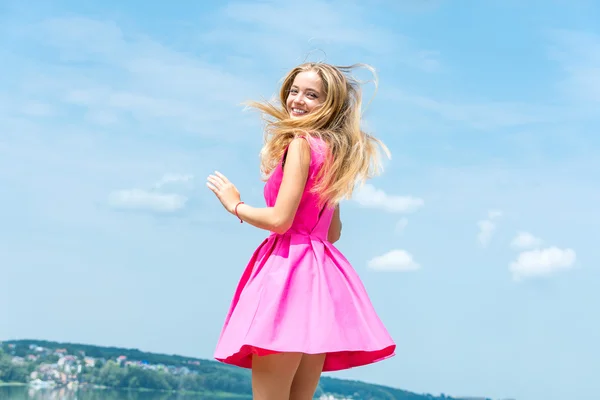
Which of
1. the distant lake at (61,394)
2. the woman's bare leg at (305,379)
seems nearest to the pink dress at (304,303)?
the woman's bare leg at (305,379)

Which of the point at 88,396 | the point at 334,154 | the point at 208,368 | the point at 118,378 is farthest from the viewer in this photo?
the point at 88,396

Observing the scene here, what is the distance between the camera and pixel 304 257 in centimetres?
296

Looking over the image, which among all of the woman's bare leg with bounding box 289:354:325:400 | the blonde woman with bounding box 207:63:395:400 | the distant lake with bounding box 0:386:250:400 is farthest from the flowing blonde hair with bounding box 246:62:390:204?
the distant lake with bounding box 0:386:250:400

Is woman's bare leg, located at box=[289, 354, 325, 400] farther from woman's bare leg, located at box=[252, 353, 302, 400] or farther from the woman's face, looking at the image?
the woman's face

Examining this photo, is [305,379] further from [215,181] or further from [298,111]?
[298,111]

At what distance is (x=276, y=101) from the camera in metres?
3.29

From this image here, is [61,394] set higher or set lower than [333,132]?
higher

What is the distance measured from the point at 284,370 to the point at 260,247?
1.73 feet

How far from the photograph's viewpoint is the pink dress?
2.77 metres

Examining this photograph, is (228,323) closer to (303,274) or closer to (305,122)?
(303,274)

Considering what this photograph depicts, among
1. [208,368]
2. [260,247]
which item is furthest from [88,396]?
[260,247]

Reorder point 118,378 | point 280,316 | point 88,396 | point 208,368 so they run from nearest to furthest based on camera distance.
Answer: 1. point 280,316
2. point 208,368
3. point 118,378
4. point 88,396

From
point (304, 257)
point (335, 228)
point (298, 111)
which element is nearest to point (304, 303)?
point (304, 257)

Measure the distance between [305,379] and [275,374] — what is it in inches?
9.1
